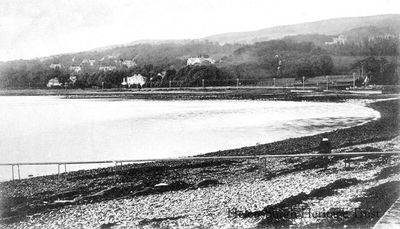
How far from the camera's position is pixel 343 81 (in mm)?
24156

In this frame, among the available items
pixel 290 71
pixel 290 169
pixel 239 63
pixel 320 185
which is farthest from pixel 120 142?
pixel 320 185

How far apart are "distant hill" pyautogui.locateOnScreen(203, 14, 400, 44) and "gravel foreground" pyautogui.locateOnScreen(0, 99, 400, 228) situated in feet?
9.88

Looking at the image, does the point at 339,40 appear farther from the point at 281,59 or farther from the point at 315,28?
the point at 281,59

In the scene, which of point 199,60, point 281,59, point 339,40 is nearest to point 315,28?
point 339,40

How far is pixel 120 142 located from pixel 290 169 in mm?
11372

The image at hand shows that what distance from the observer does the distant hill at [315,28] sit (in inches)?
423

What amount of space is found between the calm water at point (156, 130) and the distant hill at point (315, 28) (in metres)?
5.25

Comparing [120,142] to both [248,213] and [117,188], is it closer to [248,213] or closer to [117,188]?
[117,188]

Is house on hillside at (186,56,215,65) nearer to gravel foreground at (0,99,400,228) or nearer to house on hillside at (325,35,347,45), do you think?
house on hillside at (325,35,347,45)

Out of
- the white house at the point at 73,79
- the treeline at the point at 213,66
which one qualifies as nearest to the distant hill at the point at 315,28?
the treeline at the point at 213,66

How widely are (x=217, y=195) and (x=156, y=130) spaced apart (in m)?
14.2

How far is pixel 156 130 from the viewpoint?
75.4 ft

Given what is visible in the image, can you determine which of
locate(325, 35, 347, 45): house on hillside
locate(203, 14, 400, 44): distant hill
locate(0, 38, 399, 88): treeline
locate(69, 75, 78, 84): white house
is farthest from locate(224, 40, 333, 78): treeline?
locate(69, 75, 78, 84): white house

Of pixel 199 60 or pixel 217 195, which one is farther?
pixel 199 60
